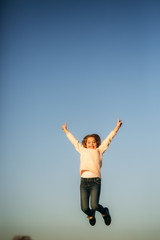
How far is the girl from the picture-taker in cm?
963

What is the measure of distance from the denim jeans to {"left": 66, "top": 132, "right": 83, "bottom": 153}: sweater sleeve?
2.96 ft

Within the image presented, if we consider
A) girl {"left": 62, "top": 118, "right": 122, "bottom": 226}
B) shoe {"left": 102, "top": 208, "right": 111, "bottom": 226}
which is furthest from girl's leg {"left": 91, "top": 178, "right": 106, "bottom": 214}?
shoe {"left": 102, "top": 208, "right": 111, "bottom": 226}

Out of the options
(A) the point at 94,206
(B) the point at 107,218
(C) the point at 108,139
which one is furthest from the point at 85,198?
(C) the point at 108,139

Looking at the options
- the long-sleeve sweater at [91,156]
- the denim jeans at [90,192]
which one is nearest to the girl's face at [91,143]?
the long-sleeve sweater at [91,156]

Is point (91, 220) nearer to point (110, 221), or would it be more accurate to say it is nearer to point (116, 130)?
point (110, 221)

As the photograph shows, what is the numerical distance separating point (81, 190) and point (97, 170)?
65cm

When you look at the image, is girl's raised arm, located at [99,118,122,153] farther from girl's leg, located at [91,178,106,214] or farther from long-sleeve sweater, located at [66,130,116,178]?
girl's leg, located at [91,178,106,214]

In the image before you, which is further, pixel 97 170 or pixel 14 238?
pixel 97 170

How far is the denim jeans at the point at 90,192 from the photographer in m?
9.61

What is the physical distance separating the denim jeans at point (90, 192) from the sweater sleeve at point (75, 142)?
902mm

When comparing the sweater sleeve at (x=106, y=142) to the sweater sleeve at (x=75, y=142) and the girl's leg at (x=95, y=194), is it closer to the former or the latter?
the sweater sleeve at (x=75, y=142)

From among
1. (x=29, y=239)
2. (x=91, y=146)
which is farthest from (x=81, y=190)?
(x=29, y=239)

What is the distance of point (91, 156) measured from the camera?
9844 mm

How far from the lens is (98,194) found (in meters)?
9.65
